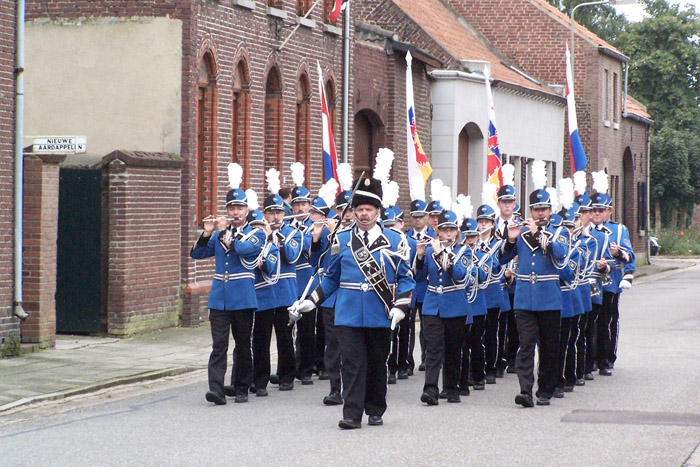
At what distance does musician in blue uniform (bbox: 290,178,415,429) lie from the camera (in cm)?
1065

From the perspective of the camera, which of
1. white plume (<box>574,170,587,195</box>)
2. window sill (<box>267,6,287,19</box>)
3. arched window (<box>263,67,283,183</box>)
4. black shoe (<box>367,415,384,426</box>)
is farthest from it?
arched window (<box>263,67,283,183</box>)

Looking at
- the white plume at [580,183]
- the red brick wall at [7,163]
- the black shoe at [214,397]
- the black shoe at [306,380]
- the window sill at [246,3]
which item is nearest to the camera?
the black shoe at [214,397]

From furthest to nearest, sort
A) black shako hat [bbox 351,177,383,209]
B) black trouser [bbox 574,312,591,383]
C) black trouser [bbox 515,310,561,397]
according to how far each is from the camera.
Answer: black trouser [bbox 574,312,591,383]
black trouser [bbox 515,310,561,397]
black shako hat [bbox 351,177,383,209]

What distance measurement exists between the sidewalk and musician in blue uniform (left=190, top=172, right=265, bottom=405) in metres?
1.55

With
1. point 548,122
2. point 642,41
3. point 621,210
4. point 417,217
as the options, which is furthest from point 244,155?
point 642,41

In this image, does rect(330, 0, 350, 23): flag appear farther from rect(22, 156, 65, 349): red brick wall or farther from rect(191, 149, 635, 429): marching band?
rect(191, 149, 635, 429): marching band

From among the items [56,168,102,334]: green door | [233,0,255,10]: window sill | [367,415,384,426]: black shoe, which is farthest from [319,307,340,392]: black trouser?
[233,0,255,10]: window sill

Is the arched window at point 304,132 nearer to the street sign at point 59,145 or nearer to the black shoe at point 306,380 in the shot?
the street sign at point 59,145

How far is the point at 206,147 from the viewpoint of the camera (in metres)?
20.2

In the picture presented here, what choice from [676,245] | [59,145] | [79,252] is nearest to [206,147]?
[79,252]

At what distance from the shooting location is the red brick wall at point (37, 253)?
50.7ft

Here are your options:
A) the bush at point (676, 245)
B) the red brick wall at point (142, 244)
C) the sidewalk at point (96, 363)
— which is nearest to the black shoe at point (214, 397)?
the sidewalk at point (96, 363)

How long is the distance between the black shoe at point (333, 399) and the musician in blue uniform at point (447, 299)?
91 centimetres

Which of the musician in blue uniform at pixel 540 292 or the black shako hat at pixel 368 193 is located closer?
the black shako hat at pixel 368 193
